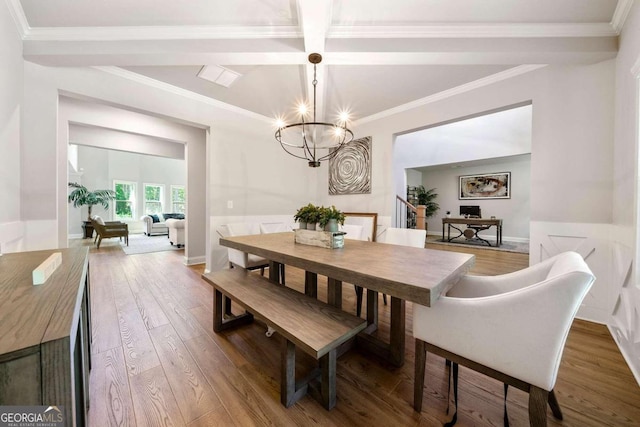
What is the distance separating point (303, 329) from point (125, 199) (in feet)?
37.1

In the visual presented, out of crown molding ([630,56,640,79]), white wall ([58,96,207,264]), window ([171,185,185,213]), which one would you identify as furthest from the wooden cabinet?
window ([171,185,185,213])

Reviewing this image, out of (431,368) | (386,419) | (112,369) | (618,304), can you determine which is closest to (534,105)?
(618,304)

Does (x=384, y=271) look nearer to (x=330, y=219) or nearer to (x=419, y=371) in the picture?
(x=419, y=371)

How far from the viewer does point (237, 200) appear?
3799 mm

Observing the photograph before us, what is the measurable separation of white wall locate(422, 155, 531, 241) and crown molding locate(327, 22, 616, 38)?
18.5 feet

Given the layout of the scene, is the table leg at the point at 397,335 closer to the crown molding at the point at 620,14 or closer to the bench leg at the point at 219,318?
the bench leg at the point at 219,318

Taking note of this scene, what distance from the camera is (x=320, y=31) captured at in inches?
71.3

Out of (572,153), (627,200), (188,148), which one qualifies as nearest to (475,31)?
(572,153)

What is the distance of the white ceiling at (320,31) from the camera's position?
1.78m

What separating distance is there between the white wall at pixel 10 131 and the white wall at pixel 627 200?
4.51 m

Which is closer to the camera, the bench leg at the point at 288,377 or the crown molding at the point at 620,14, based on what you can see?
the bench leg at the point at 288,377

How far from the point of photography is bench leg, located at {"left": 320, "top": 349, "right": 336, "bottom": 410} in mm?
1234

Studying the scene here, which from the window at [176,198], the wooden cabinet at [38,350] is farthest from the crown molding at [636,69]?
the window at [176,198]

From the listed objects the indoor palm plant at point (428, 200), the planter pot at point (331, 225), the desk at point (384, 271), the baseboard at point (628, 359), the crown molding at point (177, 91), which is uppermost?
the crown molding at point (177, 91)
